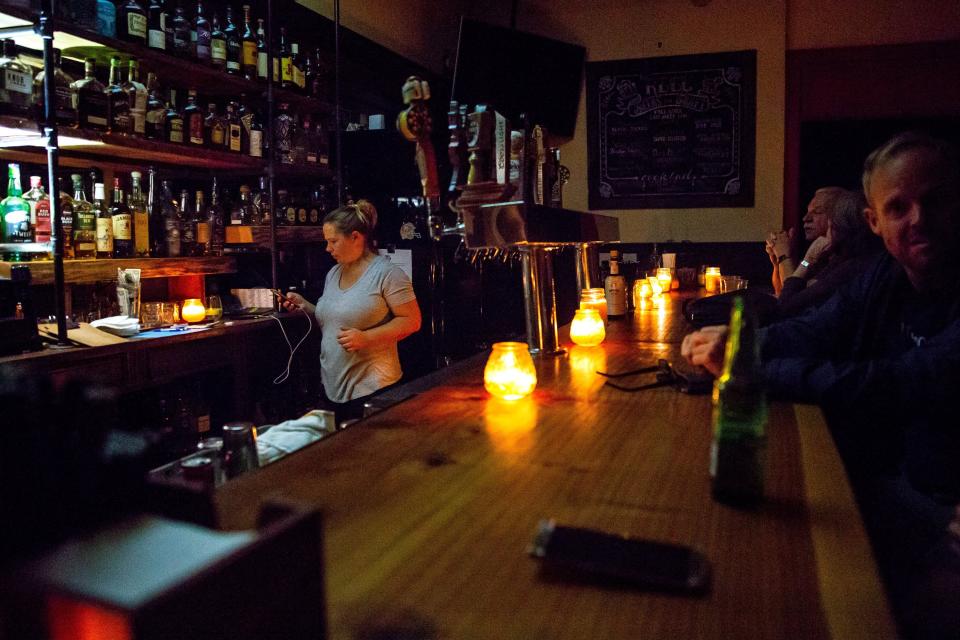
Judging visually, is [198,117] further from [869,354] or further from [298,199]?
[869,354]

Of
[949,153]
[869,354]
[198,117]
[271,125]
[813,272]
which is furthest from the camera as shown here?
[813,272]

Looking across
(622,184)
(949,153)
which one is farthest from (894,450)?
(622,184)

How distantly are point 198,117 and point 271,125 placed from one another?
0.41m

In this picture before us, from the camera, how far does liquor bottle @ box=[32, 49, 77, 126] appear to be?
265 cm

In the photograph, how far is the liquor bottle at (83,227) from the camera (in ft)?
9.78

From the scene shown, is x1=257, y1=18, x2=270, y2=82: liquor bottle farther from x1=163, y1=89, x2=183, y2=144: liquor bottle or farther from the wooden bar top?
the wooden bar top

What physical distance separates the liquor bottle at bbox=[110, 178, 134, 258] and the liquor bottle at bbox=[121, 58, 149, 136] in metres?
0.30

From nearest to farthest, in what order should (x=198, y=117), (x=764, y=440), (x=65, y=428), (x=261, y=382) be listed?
1. (x=65, y=428)
2. (x=764, y=440)
3. (x=198, y=117)
4. (x=261, y=382)

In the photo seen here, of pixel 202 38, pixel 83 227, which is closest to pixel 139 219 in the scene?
pixel 83 227

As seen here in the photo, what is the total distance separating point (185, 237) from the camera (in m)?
3.53

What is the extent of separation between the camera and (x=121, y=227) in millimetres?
3115

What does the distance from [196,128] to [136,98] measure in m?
0.36

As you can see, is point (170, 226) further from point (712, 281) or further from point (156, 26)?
point (712, 281)

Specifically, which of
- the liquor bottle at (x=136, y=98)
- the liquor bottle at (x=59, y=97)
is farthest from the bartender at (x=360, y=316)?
the liquor bottle at (x=59, y=97)
